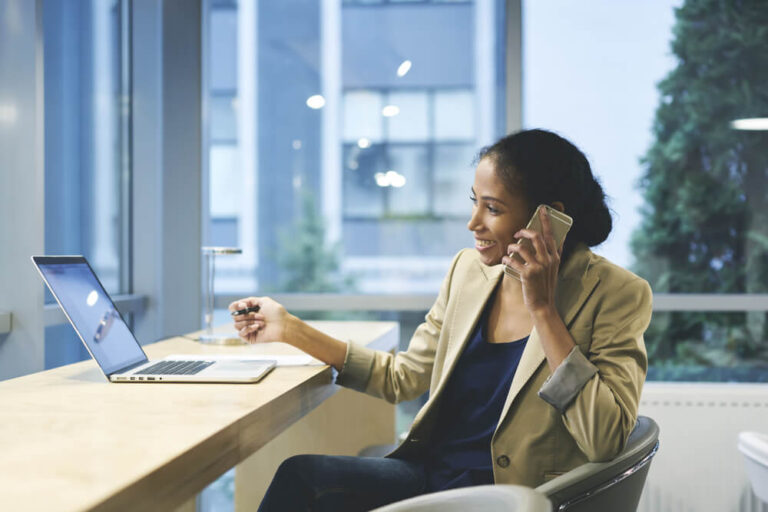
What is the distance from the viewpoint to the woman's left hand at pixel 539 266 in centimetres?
131

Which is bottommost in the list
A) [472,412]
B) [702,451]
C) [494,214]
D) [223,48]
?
[702,451]

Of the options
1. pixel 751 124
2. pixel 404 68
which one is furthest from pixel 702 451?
pixel 404 68

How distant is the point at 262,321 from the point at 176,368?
24 centimetres

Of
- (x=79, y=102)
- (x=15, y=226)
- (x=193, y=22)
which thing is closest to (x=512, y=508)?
(x=15, y=226)

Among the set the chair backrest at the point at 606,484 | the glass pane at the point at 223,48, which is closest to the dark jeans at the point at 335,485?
the chair backrest at the point at 606,484

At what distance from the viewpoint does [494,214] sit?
4.83ft

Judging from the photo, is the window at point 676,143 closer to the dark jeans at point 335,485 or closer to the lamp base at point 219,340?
the lamp base at point 219,340

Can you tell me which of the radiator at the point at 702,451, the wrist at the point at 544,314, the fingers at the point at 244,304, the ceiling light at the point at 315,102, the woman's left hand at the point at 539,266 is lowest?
the radiator at the point at 702,451

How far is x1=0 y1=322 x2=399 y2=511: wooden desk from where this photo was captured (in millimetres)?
731

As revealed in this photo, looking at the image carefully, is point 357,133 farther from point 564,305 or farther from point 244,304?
point 564,305

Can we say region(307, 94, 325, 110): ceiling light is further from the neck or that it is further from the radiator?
the radiator

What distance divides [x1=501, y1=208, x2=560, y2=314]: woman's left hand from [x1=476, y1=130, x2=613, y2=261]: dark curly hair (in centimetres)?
10

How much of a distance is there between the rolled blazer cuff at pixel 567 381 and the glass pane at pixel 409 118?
6.28 feet

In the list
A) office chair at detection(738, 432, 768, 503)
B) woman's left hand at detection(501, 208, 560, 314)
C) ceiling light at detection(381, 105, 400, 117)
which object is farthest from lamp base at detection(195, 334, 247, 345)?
office chair at detection(738, 432, 768, 503)
